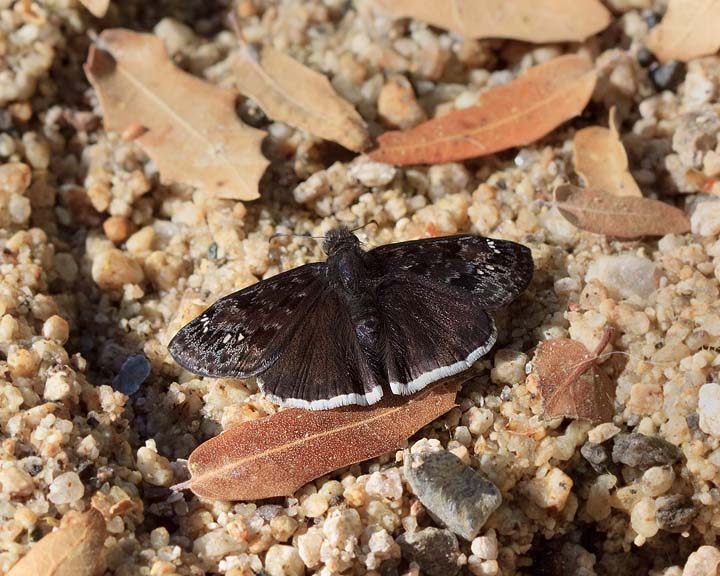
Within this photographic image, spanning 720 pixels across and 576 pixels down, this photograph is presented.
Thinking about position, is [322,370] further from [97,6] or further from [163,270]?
[97,6]

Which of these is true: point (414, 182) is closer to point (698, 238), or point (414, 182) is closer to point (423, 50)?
point (423, 50)

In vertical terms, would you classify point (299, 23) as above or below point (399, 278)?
above

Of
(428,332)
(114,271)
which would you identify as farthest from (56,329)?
(428,332)

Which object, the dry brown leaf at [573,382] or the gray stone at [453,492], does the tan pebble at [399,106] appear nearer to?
the dry brown leaf at [573,382]

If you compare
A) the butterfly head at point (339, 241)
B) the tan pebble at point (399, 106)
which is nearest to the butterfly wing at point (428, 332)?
the butterfly head at point (339, 241)

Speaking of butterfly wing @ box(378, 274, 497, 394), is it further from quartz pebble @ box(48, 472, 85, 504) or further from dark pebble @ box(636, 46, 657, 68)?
dark pebble @ box(636, 46, 657, 68)

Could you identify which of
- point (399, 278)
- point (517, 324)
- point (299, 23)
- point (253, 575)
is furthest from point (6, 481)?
point (299, 23)

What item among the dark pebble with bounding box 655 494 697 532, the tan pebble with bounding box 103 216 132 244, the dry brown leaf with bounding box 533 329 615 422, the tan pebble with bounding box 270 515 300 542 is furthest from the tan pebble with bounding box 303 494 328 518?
the tan pebble with bounding box 103 216 132 244
